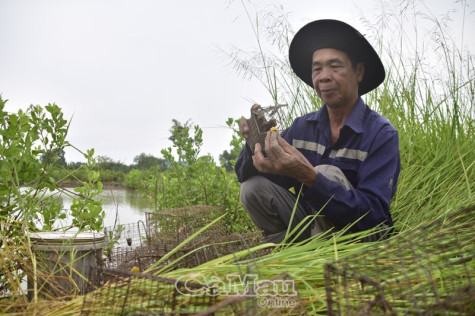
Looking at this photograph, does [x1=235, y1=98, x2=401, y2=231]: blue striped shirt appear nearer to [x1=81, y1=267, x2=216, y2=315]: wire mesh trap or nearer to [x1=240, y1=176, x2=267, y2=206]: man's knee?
Result: [x1=240, y1=176, x2=267, y2=206]: man's knee

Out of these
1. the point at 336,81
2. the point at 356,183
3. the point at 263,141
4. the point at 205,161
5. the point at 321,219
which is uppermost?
the point at 205,161

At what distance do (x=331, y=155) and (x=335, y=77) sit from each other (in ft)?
1.56

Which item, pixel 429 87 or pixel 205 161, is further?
pixel 205 161

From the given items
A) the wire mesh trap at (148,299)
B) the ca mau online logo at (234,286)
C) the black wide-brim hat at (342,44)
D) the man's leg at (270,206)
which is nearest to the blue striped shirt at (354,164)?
the man's leg at (270,206)

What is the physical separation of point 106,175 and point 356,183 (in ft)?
21.3

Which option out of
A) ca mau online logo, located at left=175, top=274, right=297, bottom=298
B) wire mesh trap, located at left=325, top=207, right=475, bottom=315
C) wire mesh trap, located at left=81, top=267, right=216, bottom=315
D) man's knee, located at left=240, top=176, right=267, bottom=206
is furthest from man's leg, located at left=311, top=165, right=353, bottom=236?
wire mesh trap, located at left=81, top=267, right=216, bottom=315

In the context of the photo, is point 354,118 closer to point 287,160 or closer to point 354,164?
point 354,164

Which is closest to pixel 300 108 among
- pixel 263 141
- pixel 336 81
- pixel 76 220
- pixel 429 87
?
pixel 429 87

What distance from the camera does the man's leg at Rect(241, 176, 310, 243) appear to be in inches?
111

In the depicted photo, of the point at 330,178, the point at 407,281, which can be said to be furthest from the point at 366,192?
the point at 407,281

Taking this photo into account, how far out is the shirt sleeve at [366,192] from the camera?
7.68 feet

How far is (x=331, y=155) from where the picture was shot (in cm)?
280

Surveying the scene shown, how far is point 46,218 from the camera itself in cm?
294

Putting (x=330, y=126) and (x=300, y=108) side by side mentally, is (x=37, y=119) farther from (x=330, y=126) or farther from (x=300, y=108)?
(x=300, y=108)
